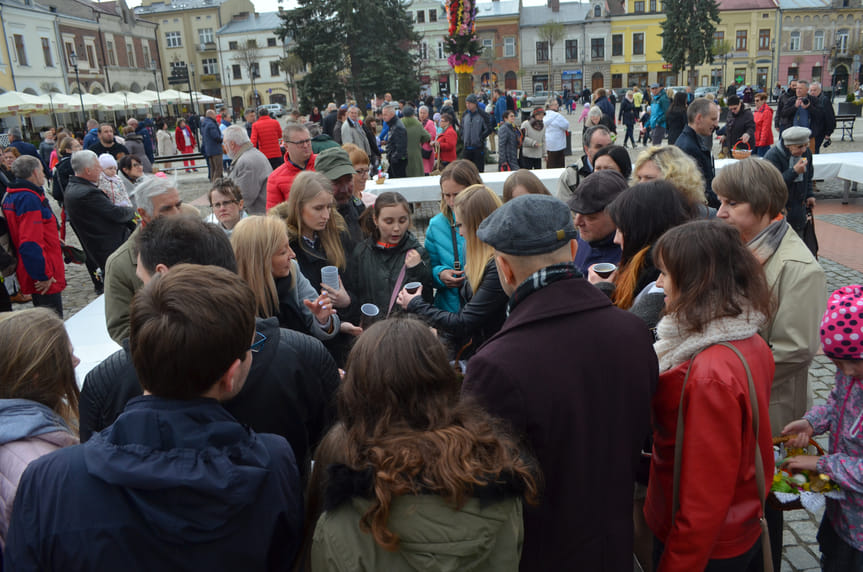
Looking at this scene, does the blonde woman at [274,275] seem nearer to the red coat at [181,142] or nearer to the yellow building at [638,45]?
the red coat at [181,142]

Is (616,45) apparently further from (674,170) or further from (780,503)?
(780,503)

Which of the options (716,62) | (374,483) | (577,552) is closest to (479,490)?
(374,483)

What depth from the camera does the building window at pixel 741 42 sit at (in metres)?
63.1

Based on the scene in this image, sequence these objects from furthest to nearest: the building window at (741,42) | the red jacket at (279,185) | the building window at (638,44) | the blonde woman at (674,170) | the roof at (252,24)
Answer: the roof at (252,24) → the building window at (638,44) → the building window at (741,42) → the red jacket at (279,185) → the blonde woman at (674,170)

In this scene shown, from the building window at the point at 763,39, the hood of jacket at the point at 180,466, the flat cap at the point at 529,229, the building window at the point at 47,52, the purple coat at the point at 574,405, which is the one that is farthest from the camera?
the building window at the point at 763,39

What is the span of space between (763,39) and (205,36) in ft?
206

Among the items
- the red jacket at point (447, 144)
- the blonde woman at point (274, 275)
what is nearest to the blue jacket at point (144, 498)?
the blonde woman at point (274, 275)

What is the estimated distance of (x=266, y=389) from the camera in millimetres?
1886

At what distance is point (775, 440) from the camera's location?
2209 millimetres

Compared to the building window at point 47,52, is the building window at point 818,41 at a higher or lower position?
lower

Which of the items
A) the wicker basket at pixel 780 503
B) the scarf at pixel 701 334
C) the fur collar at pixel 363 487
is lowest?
the wicker basket at pixel 780 503

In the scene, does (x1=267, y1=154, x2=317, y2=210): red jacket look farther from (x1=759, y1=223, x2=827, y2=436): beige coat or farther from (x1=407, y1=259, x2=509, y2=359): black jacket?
(x1=759, y1=223, x2=827, y2=436): beige coat

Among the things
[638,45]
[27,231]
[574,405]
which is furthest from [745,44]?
[574,405]

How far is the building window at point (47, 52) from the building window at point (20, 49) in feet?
8.12
